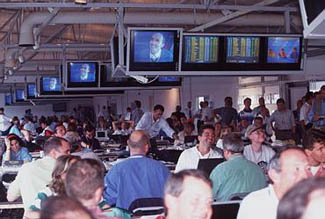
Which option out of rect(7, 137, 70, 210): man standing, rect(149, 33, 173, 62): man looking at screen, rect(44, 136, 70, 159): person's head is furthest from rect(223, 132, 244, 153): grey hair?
rect(149, 33, 173, 62): man looking at screen

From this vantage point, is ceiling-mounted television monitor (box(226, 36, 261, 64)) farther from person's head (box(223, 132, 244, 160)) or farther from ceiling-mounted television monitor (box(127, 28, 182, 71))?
person's head (box(223, 132, 244, 160))

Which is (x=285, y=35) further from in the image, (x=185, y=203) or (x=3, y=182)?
(x=185, y=203)

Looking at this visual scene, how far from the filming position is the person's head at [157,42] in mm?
8141

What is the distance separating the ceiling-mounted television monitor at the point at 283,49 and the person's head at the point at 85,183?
5755 mm

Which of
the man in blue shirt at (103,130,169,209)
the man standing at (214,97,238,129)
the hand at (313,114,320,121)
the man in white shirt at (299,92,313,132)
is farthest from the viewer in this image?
the man standing at (214,97,238,129)

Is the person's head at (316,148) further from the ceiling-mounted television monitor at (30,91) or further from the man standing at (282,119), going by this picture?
the ceiling-mounted television monitor at (30,91)

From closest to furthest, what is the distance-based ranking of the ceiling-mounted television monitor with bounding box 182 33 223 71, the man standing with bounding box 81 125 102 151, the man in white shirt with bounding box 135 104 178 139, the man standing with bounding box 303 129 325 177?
1. the man standing with bounding box 303 129 325 177
2. the ceiling-mounted television monitor with bounding box 182 33 223 71
3. the man in white shirt with bounding box 135 104 178 139
4. the man standing with bounding box 81 125 102 151

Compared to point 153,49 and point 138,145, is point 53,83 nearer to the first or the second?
point 153,49

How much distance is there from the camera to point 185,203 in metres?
2.70

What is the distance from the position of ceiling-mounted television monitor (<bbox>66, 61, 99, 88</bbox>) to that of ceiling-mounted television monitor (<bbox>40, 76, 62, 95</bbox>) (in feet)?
13.5

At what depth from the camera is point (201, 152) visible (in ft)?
22.7

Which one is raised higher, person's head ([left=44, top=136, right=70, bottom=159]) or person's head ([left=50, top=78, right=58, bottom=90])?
person's head ([left=50, top=78, right=58, bottom=90])

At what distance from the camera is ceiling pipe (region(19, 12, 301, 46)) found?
39.1 feet

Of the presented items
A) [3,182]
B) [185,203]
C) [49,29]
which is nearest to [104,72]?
[49,29]
